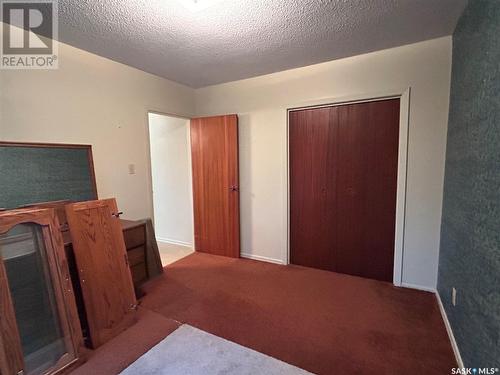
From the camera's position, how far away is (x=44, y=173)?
2.10 meters

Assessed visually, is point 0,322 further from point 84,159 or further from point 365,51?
point 365,51

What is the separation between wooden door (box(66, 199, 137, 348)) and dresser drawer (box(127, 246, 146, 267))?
490mm

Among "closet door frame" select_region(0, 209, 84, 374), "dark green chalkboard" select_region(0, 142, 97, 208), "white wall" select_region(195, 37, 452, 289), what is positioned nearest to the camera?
"closet door frame" select_region(0, 209, 84, 374)

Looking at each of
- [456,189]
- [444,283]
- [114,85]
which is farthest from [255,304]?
[114,85]

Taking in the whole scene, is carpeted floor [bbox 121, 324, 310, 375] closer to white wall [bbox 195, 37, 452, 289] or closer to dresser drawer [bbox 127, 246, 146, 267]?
dresser drawer [bbox 127, 246, 146, 267]

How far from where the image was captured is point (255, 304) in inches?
89.8

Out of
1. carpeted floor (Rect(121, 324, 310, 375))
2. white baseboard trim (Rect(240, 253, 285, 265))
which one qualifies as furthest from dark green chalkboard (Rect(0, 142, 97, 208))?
white baseboard trim (Rect(240, 253, 285, 265))

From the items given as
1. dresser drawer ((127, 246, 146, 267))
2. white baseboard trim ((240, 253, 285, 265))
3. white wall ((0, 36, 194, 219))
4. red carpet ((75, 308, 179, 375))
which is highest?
white wall ((0, 36, 194, 219))

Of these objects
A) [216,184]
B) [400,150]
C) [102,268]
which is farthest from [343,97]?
[102,268]

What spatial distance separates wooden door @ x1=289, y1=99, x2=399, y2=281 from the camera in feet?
8.47

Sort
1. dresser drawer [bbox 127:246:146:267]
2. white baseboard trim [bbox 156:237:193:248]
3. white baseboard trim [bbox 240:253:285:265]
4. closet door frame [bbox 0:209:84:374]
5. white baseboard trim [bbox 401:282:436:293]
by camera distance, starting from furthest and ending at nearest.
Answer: white baseboard trim [bbox 156:237:193:248] < white baseboard trim [bbox 240:253:285:265] < dresser drawer [bbox 127:246:146:267] < white baseboard trim [bbox 401:282:436:293] < closet door frame [bbox 0:209:84:374]

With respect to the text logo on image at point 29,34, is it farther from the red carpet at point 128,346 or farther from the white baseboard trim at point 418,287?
the white baseboard trim at point 418,287

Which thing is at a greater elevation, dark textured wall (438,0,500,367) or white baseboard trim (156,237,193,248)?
dark textured wall (438,0,500,367)

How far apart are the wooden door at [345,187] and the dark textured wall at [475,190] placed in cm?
61
